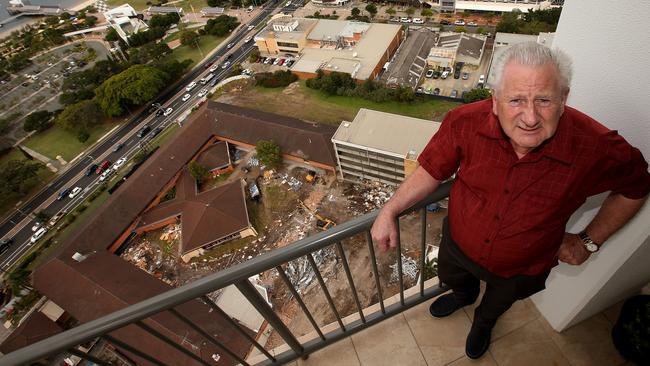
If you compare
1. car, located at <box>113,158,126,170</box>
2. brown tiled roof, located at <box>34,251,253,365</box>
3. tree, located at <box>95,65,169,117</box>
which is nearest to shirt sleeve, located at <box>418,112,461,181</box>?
brown tiled roof, located at <box>34,251,253,365</box>

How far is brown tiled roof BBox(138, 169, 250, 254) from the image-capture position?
12148 millimetres

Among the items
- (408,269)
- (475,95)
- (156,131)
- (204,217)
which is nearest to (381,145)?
(408,269)

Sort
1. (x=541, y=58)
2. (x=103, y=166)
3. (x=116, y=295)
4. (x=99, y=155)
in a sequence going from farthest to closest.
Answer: (x=99, y=155) → (x=103, y=166) → (x=116, y=295) → (x=541, y=58)

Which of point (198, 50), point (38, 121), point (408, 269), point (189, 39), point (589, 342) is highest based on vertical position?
point (589, 342)

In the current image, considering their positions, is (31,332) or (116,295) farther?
(31,332)

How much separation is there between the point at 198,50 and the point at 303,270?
19.3 m

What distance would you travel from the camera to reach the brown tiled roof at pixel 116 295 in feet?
28.5

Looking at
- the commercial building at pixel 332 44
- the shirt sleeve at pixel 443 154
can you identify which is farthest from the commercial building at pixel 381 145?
the shirt sleeve at pixel 443 154

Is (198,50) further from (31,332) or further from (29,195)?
(31,332)

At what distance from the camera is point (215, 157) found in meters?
15.3

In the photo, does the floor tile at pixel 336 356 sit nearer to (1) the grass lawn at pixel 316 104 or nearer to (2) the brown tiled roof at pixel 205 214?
(2) the brown tiled roof at pixel 205 214

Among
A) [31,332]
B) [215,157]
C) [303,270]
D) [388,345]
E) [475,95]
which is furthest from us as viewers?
[475,95]

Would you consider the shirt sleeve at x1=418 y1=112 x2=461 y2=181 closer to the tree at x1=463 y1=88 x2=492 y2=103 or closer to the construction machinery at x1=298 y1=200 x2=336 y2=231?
the construction machinery at x1=298 y1=200 x2=336 y2=231

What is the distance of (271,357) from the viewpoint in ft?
8.67
